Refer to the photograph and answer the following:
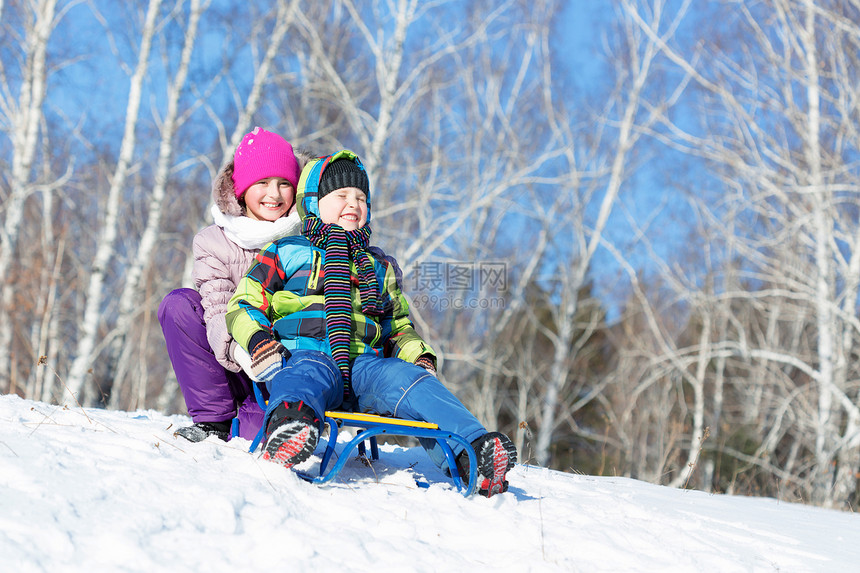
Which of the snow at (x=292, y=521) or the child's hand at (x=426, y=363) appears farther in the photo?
the child's hand at (x=426, y=363)

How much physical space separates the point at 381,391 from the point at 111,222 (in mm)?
5610

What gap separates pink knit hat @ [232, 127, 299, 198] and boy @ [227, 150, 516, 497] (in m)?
0.26

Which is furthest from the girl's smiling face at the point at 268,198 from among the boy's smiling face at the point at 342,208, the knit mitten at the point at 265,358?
the knit mitten at the point at 265,358

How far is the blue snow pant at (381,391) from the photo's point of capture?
212cm

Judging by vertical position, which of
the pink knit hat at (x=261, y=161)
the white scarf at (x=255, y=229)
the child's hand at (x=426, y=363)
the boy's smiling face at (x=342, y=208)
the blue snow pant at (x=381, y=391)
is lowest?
the blue snow pant at (x=381, y=391)

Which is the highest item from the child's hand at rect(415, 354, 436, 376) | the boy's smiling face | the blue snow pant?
the boy's smiling face

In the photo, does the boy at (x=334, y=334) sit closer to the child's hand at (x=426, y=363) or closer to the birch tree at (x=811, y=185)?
the child's hand at (x=426, y=363)

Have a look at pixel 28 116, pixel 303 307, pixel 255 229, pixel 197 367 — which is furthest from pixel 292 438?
pixel 28 116

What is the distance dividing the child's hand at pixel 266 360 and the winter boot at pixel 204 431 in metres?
0.43

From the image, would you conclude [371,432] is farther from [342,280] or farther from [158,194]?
[158,194]

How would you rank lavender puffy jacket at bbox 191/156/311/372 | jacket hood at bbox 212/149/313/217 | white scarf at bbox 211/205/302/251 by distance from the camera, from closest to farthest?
lavender puffy jacket at bbox 191/156/311/372, white scarf at bbox 211/205/302/251, jacket hood at bbox 212/149/313/217

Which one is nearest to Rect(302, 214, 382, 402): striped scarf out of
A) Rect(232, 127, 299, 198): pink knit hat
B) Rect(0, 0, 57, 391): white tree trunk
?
Rect(232, 127, 299, 198): pink knit hat

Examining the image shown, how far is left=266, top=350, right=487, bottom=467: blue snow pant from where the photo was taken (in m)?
2.12

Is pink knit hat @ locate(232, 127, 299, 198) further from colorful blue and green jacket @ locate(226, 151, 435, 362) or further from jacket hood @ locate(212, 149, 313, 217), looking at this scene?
colorful blue and green jacket @ locate(226, 151, 435, 362)
